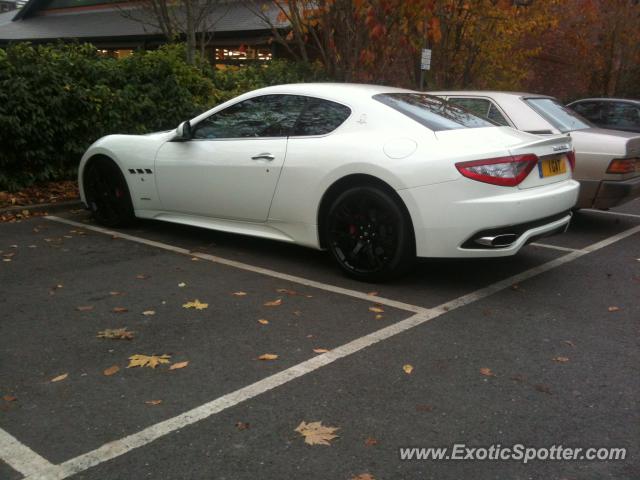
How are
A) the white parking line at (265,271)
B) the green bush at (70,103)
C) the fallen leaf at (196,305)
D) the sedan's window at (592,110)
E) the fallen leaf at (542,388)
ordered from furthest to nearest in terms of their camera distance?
the sedan's window at (592,110) → the green bush at (70,103) → the white parking line at (265,271) → the fallen leaf at (196,305) → the fallen leaf at (542,388)

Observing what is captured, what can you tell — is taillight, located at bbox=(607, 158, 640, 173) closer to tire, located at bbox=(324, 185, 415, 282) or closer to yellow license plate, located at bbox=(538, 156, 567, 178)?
yellow license plate, located at bbox=(538, 156, 567, 178)

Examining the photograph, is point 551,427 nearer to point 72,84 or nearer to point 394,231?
point 394,231

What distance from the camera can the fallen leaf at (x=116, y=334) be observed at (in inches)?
161

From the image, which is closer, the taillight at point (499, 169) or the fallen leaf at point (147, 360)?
the fallen leaf at point (147, 360)

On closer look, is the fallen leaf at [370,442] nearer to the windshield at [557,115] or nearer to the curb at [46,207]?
the windshield at [557,115]

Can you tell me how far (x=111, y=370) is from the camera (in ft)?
11.9

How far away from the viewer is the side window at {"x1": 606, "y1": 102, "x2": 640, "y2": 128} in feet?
35.6

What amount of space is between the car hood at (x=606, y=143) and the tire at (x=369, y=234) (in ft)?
11.0

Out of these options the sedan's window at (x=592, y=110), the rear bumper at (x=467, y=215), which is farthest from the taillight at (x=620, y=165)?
the sedan's window at (x=592, y=110)

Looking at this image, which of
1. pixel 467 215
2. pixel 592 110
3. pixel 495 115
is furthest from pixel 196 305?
pixel 592 110

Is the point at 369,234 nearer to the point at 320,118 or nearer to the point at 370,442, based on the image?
the point at 320,118

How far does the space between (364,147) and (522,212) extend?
125 centimetres

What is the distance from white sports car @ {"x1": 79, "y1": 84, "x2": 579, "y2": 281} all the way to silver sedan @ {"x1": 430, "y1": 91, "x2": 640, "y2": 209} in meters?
1.78

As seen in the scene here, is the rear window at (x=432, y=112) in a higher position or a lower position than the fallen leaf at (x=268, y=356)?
higher
